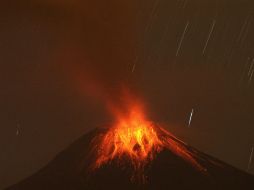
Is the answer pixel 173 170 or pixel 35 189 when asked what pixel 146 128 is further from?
pixel 35 189

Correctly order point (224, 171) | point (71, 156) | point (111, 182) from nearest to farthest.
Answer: point (111, 182), point (224, 171), point (71, 156)

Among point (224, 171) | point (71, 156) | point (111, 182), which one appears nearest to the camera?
point (111, 182)

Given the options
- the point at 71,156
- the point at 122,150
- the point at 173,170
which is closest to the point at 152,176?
the point at 173,170

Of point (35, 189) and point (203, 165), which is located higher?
point (203, 165)
